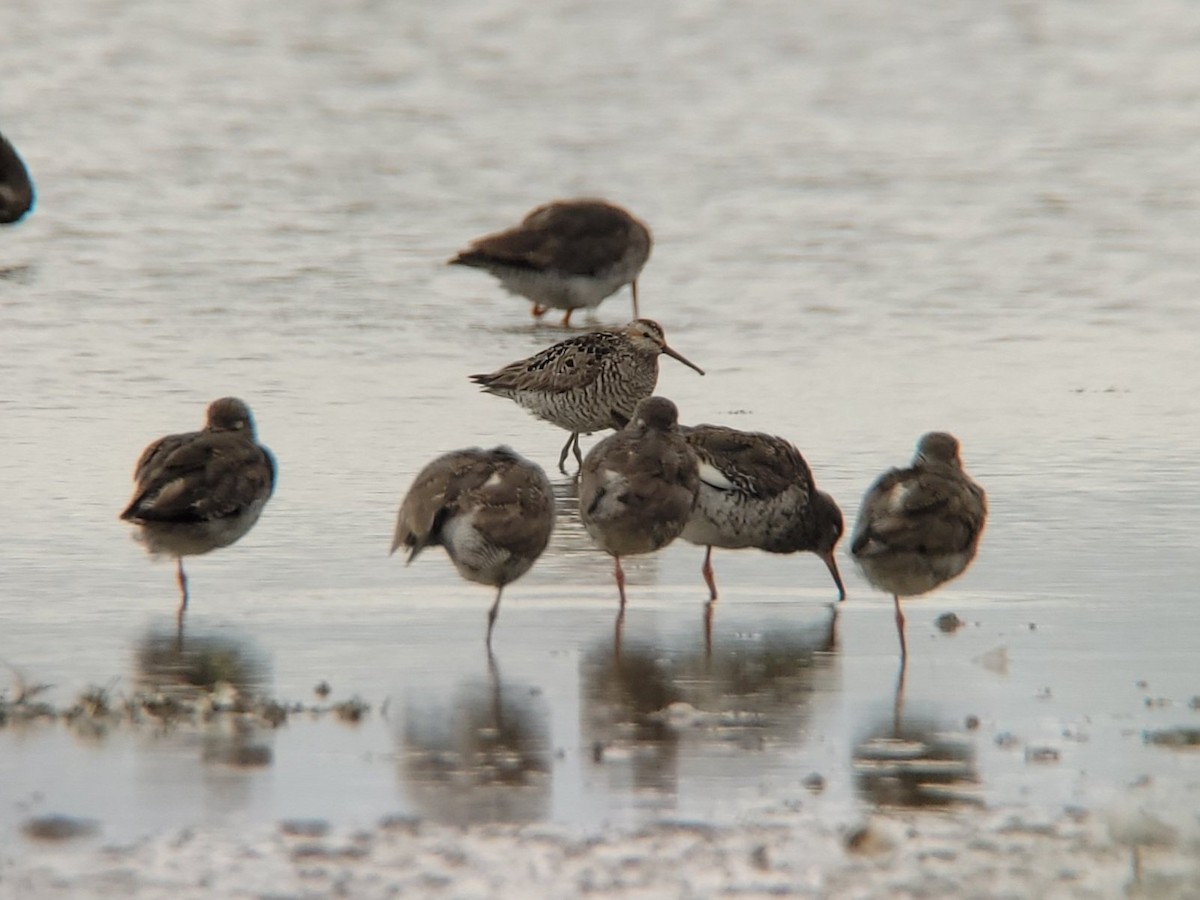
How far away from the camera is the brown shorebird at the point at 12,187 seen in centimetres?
1819

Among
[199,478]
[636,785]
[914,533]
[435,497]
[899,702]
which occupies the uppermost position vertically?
[199,478]

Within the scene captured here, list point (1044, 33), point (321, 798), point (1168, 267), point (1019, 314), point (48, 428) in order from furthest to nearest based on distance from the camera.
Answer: point (1044, 33) → point (1168, 267) → point (1019, 314) → point (48, 428) → point (321, 798)

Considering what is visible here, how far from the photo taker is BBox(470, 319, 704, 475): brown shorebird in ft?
40.3

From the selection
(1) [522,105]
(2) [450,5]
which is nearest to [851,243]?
(1) [522,105]

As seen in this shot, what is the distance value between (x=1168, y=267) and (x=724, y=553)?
7.99 m

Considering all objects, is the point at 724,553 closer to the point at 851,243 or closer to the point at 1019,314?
the point at 1019,314

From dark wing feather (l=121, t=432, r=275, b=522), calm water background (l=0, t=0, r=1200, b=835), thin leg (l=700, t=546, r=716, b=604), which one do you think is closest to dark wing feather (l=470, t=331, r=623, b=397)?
calm water background (l=0, t=0, r=1200, b=835)

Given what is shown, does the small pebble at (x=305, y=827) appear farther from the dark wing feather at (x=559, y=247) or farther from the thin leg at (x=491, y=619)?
the dark wing feather at (x=559, y=247)

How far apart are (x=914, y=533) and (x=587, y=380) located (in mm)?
4094

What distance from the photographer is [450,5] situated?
32.2m

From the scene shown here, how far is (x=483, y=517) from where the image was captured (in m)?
8.56

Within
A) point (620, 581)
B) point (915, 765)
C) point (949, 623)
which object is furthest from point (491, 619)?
point (915, 765)

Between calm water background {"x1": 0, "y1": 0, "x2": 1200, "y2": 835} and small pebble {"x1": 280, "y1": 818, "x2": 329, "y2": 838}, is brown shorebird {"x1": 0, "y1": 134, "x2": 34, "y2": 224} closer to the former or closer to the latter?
calm water background {"x1": 0, "y1": 0, "x2": 1200, "y2": 835}

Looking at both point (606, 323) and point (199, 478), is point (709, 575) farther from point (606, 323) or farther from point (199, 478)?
point (606, 323)
